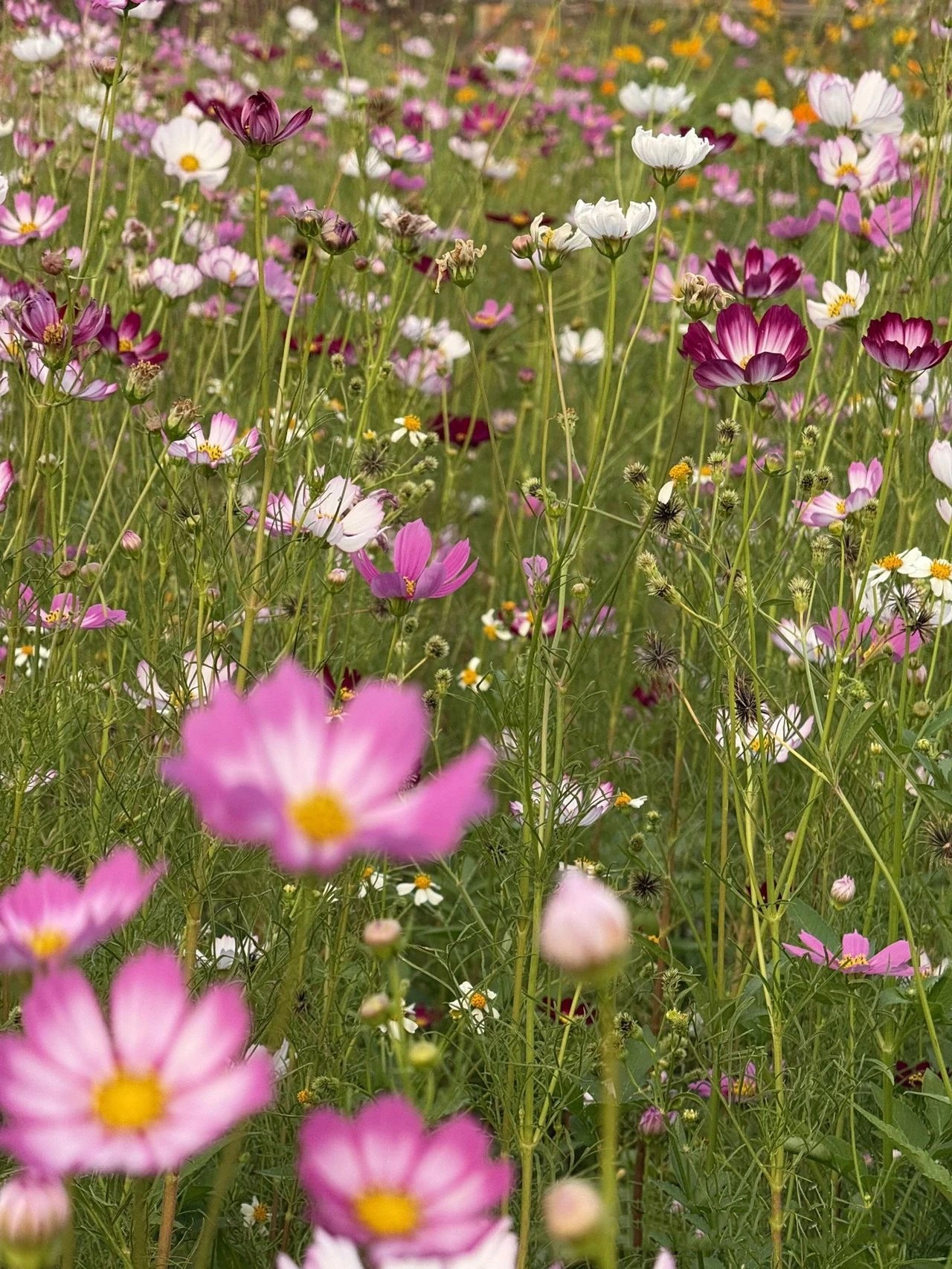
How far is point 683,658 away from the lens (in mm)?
1135

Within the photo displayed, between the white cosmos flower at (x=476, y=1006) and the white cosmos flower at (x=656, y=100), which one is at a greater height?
the white cosmos flower at (x=656, y=100)

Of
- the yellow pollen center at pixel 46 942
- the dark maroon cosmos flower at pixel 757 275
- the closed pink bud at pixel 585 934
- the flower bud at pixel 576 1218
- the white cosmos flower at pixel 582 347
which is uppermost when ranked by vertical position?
the white cosmos flower at pixel 582 347

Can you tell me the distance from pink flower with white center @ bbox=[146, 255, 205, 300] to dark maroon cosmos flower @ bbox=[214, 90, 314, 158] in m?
0.57

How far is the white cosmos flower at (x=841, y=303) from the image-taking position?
1.31 meters

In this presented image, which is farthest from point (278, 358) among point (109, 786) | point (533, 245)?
point (109, 786)

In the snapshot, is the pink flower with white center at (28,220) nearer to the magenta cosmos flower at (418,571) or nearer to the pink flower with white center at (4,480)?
the pink flower with white center at (4,480)

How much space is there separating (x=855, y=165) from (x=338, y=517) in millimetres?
909

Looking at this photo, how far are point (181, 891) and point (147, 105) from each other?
2.12m

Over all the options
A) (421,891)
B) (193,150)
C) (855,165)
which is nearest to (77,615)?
(421,891)

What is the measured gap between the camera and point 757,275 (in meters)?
1.29

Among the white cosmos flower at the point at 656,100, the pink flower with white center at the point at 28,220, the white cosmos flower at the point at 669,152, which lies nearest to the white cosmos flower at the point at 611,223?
the white cosmos flower at the point at 669,152

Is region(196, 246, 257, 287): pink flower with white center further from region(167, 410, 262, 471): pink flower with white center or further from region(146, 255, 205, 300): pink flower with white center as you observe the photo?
region(167, 410, 262, 471): pink flower with white center

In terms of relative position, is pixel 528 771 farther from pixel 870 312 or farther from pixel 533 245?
pixel 870 312

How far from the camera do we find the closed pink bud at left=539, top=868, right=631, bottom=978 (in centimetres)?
37
